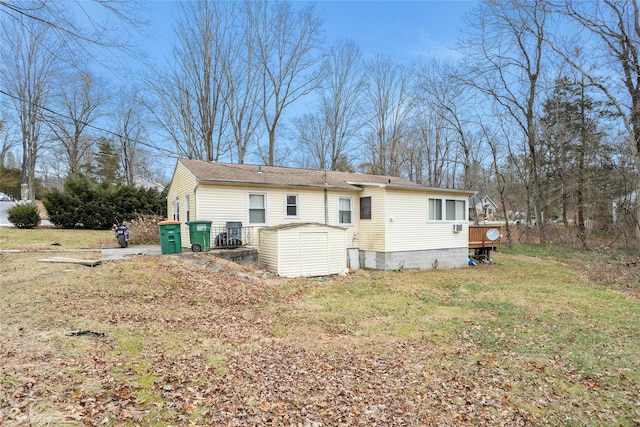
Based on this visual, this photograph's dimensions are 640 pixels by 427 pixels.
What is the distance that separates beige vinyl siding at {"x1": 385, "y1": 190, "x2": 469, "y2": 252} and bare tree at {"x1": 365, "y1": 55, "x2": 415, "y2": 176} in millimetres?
14712

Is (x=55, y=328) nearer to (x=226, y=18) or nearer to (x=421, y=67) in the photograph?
(x=226, y=18)

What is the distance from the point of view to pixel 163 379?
141 inches

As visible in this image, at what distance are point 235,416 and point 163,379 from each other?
0.97 metres

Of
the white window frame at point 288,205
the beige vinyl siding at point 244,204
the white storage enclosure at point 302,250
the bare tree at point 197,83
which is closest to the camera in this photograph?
the white storage enclosure at point 302,250

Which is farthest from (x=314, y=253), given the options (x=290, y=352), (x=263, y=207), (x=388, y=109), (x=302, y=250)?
(x=388, y=109)

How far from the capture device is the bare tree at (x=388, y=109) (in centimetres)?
2783

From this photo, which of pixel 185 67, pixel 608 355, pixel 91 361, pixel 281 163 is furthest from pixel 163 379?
pixel 281 163

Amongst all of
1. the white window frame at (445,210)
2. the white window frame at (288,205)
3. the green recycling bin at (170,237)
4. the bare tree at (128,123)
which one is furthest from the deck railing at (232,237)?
the bare tree at (128,123)

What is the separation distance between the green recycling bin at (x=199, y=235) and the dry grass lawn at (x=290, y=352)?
1.65 m

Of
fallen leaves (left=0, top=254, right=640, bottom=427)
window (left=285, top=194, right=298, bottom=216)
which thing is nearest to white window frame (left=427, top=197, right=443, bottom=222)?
window (left=285, top=194, right=298, bottom=216)

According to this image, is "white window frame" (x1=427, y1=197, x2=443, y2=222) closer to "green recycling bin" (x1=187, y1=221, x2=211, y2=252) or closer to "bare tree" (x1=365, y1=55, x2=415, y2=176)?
"green recycling bin" (x1=187, y1=221, x2=211, y2=252)

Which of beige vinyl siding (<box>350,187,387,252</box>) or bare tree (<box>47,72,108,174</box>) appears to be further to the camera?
bare tree (<box>47,72,108,174</box>)

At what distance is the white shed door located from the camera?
11477 mm

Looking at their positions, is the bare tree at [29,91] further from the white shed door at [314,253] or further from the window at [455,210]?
the window at [455,210]
